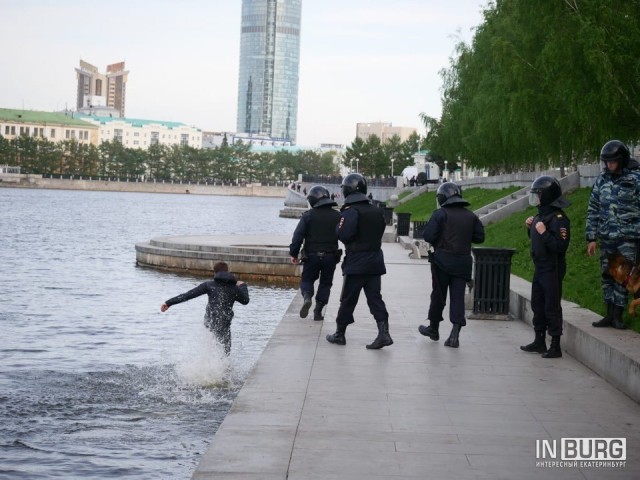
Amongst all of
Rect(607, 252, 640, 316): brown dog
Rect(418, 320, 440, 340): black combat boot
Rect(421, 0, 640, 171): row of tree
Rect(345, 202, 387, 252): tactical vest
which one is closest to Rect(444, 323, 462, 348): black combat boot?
Rect(418, 320, 440, 340): black combat boot

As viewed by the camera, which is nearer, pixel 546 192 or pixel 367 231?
pixel 546 192

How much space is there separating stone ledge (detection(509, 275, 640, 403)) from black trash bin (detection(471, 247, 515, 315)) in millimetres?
1160

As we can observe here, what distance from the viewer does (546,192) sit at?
11219 millimetres

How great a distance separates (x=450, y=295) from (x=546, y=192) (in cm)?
168

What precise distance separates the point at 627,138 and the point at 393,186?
339ft

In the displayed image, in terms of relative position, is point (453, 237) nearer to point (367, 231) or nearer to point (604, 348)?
point (367, 231)

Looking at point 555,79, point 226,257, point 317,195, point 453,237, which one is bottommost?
point 226,257

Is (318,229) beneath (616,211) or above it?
beneath

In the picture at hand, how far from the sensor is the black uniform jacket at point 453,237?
1187 centimetres

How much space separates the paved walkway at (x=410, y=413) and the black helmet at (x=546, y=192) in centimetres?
168

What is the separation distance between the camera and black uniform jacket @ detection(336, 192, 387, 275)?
11.6 m

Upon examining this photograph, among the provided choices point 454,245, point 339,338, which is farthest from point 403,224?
point 339,338

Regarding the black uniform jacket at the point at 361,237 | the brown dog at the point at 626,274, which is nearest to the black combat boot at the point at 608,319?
the brown dog at the point at 626,274

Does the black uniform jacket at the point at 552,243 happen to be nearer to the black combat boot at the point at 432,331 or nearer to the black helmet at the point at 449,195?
the black helmet at the point at 449,195
